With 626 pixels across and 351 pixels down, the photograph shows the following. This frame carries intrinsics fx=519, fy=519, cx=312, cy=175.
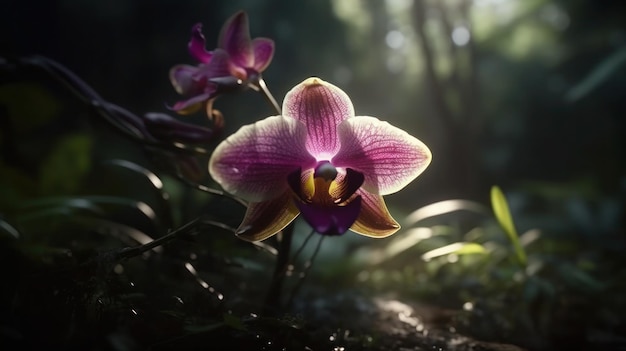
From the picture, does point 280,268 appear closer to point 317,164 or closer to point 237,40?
point 317,164

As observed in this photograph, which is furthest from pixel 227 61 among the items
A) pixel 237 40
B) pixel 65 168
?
pixel 65 168

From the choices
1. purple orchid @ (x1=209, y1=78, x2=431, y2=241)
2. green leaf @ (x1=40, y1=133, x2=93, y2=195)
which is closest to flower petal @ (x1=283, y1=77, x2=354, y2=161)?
purple orchid @ (x1=209, y1=78, x2=431, y2=241)

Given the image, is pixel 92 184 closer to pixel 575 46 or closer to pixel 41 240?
pixel 41 240

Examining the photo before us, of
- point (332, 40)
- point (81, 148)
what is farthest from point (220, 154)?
point (332, 40)

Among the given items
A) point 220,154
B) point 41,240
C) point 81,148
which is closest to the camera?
point 220,154

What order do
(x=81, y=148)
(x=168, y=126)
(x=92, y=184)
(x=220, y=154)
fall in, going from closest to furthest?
(x=220, y=154)
(x=168, y=126)
(x=81, y=148)
(x=92, y=184)

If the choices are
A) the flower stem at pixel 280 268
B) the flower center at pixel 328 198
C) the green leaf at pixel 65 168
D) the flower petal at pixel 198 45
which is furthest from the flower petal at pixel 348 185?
the green leaf at pixel 65 168

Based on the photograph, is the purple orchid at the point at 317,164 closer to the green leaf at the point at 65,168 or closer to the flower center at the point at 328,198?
the flower center at the point at 328,198
